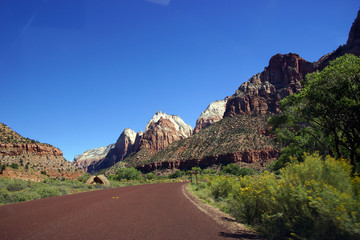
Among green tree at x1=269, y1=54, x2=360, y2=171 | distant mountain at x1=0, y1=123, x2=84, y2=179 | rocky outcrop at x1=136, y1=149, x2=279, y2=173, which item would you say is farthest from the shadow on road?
rocky outcrop at x1=136, y1=149, x2=279, y2=173

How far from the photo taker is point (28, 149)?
61.9 m

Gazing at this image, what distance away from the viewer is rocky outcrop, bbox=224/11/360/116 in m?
106

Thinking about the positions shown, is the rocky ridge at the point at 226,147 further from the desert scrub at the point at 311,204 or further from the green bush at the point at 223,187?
the desert scrub at the point at 311,204

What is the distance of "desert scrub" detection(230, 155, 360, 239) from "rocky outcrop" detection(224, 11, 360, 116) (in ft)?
321

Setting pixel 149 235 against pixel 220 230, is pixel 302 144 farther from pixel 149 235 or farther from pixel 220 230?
pixel 149 235

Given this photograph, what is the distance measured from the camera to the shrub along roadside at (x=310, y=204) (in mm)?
4105

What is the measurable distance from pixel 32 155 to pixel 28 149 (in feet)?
7.34

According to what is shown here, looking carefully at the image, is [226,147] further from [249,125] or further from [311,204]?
[311,204]

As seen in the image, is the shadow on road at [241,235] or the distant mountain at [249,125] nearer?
the shadow on road at [241,235]

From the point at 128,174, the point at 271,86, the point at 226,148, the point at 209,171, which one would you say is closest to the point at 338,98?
the point at 209,171

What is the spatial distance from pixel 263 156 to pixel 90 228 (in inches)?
3068

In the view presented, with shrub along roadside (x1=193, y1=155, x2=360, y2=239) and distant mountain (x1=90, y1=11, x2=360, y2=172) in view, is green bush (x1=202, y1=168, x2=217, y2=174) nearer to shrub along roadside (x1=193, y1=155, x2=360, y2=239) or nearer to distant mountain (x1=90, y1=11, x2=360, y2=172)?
distant mountain (x1=90, y1=11, x2=360, y2=172)

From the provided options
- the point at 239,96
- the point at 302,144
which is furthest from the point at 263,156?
the point at 302,144

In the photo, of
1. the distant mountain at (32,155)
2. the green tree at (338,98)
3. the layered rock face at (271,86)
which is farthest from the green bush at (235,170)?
the green tree at (338,98)
